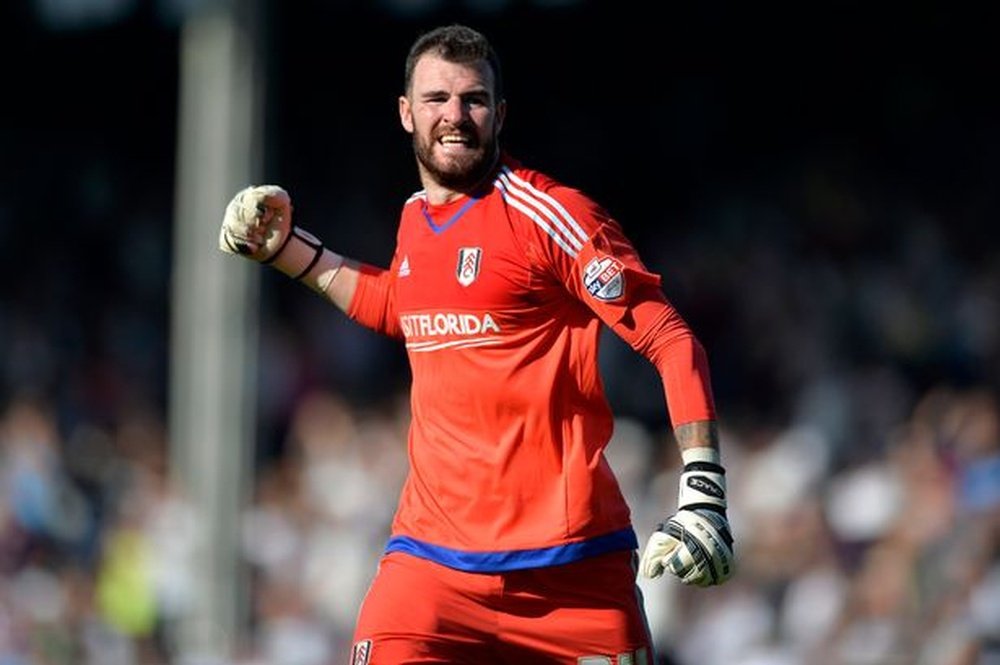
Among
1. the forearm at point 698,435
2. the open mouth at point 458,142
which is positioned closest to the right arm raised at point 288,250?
the open mouth at point 458,142

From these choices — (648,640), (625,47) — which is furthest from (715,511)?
(625,47)

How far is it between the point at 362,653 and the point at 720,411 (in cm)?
781

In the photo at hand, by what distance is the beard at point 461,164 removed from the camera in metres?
6.61

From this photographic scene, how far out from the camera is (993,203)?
15.2m

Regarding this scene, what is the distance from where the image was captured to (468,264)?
6.56 meters

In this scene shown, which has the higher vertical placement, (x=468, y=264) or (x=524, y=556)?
(x=468, y=264)

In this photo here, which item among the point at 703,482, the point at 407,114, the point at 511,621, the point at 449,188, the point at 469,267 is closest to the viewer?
the point at 703,482

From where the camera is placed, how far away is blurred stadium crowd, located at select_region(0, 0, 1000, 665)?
456 inches

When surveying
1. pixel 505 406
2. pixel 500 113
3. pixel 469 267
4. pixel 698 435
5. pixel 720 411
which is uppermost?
pixel 720 411

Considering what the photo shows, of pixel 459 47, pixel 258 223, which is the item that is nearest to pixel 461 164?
pixel 459 47

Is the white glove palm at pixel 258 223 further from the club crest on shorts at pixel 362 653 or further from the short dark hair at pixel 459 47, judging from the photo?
the club crest on shorts at pixel 362 653

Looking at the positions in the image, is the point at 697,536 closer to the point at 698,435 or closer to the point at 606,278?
the point at 698,435

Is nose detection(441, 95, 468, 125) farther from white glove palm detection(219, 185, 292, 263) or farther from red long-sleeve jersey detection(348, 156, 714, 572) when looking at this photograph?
white glove palm detection(219, 185, 292, 263)

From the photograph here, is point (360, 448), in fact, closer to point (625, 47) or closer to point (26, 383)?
point (26, 383)
